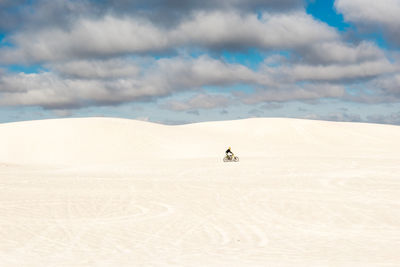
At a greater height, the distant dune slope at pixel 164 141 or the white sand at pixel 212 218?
the distant dune slope at pixel 164 141

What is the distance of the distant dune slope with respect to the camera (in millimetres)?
39750

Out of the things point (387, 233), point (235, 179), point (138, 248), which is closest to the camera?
point (138, 248)

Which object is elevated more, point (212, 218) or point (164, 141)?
point (164, 141)

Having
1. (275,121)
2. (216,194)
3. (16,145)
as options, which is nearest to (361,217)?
(216,194)

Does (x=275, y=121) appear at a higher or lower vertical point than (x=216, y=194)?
higher

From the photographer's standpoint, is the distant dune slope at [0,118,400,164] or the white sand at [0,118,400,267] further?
the distant dune slope at [0,118,400,164]

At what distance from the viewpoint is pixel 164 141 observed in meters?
45.5

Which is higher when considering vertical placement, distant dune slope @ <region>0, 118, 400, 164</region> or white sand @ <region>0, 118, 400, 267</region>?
distant dune slope @ <region>0, 118, 400, 164</region>

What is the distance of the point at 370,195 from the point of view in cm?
1484

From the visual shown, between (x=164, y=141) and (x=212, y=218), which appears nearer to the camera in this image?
(x=212, y=218)

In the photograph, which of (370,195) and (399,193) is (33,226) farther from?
(399,193)

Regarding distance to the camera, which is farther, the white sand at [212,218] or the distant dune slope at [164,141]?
the distant dune slope at [164,141]

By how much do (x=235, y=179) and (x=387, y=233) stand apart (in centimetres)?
1110

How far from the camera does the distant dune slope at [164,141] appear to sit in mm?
39750
